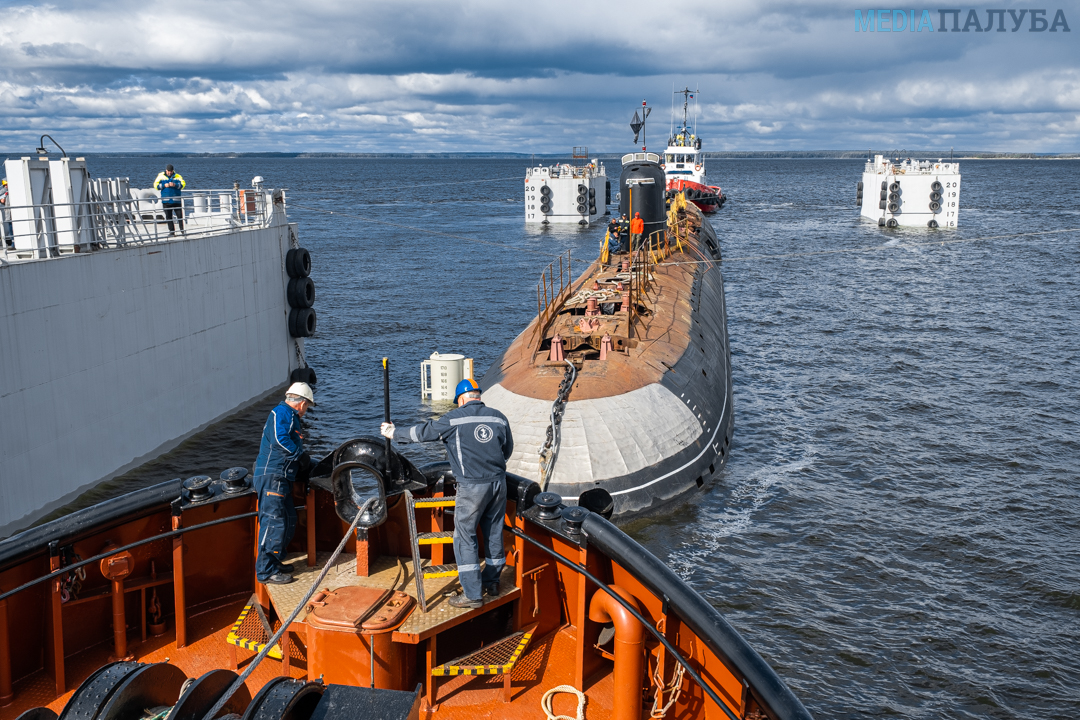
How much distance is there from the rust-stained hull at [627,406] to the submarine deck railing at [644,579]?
8.78 metres

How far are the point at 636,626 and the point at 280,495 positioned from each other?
10.9 ft

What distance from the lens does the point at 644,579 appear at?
652cm

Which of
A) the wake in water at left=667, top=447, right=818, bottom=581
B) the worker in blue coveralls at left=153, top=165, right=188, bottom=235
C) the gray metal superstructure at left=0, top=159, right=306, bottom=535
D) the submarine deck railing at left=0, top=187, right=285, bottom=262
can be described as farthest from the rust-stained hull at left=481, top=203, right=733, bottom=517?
the worker in blue coveralls at left=153, top=165, right=188, bottom=235

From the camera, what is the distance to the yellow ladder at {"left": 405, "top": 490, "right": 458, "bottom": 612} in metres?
6.91

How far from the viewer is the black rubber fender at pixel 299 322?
27.5 m

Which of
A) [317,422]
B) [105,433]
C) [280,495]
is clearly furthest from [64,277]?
[280,495]

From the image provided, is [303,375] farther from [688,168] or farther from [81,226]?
[688,168]

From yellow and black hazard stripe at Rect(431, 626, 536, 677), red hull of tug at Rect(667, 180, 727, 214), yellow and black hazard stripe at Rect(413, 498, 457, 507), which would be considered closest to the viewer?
yellow and black hazard stripe at Rect(431, 626, 536, 677)

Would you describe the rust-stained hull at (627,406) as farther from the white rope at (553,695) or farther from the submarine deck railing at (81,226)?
the submarine deck railing at (81,226)

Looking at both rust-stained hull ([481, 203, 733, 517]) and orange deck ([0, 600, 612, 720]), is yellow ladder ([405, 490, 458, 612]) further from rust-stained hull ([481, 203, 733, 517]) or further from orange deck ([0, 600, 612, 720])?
rust-stained hull ([481, 203, 733, 517])

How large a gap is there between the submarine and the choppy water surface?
111 cm

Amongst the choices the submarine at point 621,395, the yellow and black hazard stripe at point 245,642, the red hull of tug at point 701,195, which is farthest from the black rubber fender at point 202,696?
the red hull of tug at point 701,195

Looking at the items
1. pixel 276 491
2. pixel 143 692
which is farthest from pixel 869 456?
pixel 143 692

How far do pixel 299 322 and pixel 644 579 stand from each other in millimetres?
22884
